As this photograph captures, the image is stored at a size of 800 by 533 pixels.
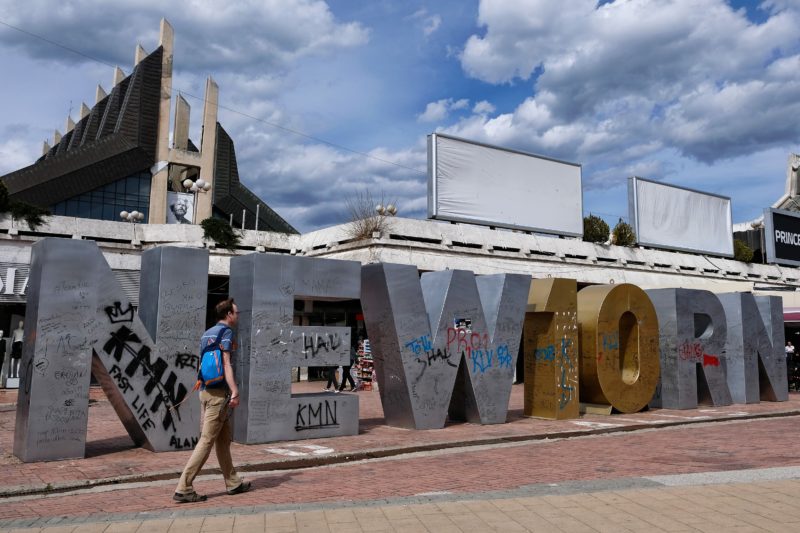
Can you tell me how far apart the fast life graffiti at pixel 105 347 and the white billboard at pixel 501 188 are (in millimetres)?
15754

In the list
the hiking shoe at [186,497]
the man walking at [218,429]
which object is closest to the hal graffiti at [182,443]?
the man walking at [218,429]

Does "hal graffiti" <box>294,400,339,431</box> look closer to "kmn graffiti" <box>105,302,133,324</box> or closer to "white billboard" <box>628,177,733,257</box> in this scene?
"kmn graffiti" <box>105,302,133,324</box>

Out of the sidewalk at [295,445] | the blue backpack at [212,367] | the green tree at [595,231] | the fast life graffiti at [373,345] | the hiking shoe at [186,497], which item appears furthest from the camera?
the green tree at [595,231]

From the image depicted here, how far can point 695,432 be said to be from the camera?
39.7ft

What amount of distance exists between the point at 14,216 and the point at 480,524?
22.4m

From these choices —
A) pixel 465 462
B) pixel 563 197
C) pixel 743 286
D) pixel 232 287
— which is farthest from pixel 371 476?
pixel 743 286

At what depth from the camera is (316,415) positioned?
34.7 ft

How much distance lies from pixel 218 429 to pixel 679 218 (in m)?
32.7

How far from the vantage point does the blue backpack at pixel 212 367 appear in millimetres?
6684

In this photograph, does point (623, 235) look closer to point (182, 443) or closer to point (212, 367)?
point (182, 443)

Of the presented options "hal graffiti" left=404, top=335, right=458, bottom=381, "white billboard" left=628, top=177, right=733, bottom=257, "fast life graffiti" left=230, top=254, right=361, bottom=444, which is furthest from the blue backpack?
"white billboard" left=628, top=177, right=733, bottom=257

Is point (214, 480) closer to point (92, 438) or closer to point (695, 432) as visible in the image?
point (92, 438)

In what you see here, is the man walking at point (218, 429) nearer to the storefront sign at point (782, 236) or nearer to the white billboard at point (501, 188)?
the white billboard at point (501, 188)

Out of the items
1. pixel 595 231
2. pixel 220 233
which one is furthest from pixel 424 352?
pixel 595 231
